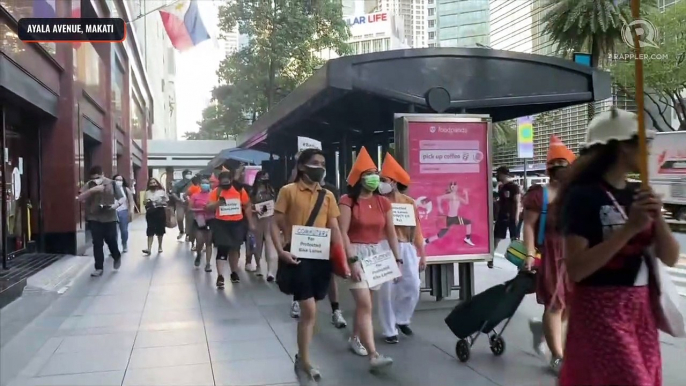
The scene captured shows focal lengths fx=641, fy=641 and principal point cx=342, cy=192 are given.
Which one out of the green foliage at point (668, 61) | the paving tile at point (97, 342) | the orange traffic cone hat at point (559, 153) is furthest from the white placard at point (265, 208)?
the green foliage at point (668, 61)

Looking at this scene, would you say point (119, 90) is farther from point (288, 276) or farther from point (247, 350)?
point (288, 276)

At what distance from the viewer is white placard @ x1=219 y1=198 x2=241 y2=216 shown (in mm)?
9609

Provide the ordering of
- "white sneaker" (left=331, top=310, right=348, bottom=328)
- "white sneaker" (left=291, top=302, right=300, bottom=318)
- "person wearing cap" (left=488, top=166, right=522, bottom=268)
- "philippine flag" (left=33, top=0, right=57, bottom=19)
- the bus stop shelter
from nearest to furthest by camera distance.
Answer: "white sneaker" (left=331, top=310, right=348, bottom=328) → the bus stop shelter → "white sneaker" (left=291, top=302, right=300, bottom=318) → "philippine flag" (left=33, top=0, right=57, bottom=19) → "person wearing cap" (left=488, top=166, right=522, bottom=268)

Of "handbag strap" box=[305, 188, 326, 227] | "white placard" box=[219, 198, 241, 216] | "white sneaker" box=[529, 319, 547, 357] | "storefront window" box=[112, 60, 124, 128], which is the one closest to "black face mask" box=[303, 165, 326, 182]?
"handbag strap" box=[305, 188, 326, 227]

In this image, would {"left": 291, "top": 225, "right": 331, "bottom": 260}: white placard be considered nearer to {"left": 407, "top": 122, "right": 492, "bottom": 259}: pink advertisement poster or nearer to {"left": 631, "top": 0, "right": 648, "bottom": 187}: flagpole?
{"left": 407, "top": 122, "right": 492, "bottom": 259}: pink advertisement poster

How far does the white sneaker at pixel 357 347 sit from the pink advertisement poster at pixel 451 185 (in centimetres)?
198

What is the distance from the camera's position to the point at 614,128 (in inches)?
102

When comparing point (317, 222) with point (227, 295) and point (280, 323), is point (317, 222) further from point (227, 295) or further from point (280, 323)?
point (227, 295)

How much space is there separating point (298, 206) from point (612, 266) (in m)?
3.01

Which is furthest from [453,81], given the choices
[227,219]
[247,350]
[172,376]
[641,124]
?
[641,124]

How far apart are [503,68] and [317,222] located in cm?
365

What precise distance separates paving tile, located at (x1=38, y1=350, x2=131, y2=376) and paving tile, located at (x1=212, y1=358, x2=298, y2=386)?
0.89m

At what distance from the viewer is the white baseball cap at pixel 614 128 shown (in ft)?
8.46

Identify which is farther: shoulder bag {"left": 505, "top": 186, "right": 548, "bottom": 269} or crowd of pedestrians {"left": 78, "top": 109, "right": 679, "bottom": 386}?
shoulder bag {"left": 505, "top": 186, "right": 548, "bottom": 269}
